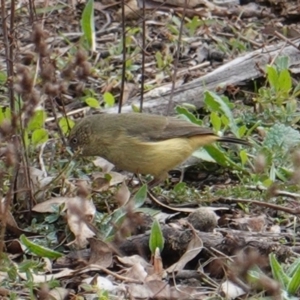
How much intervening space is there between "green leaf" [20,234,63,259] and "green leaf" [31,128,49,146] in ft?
5.03

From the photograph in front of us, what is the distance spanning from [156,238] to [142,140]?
131 centimetres

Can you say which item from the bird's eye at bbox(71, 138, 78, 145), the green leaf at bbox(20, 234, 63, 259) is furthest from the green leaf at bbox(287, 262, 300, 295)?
the bird's eye at bbox(71, 138, 78, 145)

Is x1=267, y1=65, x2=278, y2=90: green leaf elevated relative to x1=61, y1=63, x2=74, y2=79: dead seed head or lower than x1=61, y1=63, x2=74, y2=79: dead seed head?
lower

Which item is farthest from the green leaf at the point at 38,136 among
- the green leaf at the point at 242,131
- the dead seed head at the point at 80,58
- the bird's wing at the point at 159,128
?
the dead seed head at the point at 80,58

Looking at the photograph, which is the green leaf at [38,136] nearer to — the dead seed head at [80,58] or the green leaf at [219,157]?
the green leaf at [219,157]

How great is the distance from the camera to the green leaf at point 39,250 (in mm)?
5238

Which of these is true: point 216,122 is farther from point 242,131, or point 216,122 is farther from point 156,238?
point 156,238

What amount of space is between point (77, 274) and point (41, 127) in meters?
1.99

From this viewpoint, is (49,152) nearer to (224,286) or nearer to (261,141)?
(261,141)

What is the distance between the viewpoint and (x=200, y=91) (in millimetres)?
7574

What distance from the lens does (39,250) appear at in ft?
17.4

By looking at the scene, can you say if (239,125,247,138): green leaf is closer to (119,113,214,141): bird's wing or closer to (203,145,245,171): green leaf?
(203,145,245,171): green leaf

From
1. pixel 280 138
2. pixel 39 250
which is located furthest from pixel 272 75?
pixel 39 250

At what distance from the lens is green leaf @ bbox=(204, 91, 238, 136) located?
6951mm
